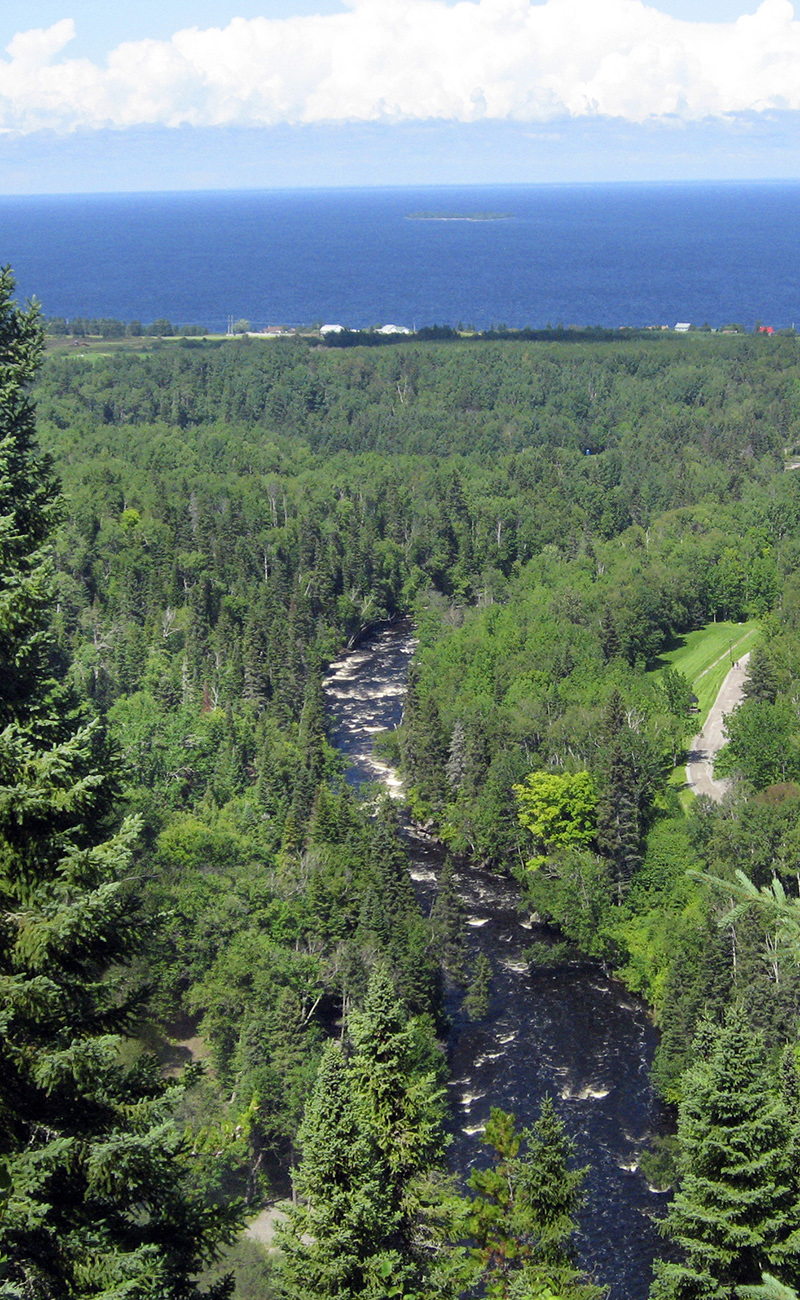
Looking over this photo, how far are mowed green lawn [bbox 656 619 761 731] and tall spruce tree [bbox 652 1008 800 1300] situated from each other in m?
79.8

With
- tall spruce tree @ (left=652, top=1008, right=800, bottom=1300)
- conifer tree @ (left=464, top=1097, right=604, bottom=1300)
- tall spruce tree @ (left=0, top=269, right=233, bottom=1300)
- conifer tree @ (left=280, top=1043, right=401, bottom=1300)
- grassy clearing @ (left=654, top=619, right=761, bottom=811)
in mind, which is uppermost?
tall spruce tree @ (left=0, top=269, right=233, bottom=1300)

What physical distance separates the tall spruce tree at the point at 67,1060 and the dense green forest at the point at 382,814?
88mm

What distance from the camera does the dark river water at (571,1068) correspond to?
51.5 m

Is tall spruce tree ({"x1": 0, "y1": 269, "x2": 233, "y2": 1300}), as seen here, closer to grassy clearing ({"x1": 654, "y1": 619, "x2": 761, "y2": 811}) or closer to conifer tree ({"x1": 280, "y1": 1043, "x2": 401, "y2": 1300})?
conifer tree ({"x1": 280, "y1": 1043, "x2": 401, "y2": 1300})

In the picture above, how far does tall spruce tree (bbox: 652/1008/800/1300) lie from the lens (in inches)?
1056

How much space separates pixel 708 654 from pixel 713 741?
24995 millimetres

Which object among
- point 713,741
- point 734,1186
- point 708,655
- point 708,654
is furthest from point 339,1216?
point 708,654

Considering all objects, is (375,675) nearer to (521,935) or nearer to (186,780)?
(186,780)

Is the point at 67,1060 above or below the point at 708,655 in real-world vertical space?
above

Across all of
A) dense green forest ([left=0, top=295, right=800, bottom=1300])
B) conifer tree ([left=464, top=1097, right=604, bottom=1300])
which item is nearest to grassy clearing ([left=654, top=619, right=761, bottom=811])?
dense green forest ([left=0, top=295, right=800, bottom=1300])

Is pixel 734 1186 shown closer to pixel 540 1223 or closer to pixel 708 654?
pixel 540 1223

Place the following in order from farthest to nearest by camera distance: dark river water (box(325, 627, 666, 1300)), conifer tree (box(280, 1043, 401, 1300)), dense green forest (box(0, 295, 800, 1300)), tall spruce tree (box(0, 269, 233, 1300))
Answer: dark river water (box(325, 627, 666, 1300)) → conifer tree (box(280, 1043, 401, 1300)) → dense green forest (box(0, 295, 800, 1300)) → tall spruce tree (box(0, 269, 233, 1300))

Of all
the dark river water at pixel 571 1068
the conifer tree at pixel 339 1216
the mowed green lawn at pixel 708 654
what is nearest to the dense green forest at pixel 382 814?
the conifer tree at pixel 339 1216

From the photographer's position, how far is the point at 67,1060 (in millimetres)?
16188
